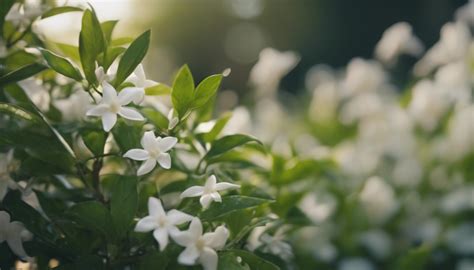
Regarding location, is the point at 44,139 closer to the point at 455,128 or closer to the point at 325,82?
the point at 455,128

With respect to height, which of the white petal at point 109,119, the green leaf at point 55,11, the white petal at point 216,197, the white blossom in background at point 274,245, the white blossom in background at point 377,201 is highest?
the green leaf at point 55,11

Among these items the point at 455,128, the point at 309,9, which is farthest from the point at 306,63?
the point at 455,128

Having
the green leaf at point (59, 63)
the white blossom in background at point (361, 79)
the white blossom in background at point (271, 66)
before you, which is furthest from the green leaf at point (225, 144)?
the white blossom in background at point (361, 79)

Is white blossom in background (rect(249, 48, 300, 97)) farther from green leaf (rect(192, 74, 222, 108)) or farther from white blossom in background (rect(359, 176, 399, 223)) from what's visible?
green leaf (rect(192, 74, 222, 108))

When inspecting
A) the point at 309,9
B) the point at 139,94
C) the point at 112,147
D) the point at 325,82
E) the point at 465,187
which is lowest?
the point at 309,9

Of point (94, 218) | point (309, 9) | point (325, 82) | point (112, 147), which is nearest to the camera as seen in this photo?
point (94, 218)

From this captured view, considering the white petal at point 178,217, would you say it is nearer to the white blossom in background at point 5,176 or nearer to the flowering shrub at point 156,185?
the flowering shrub at point 156,185

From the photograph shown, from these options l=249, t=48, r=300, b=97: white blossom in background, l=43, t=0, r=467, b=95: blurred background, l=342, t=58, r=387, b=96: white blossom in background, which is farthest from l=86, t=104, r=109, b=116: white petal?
l=43, t=0, r=467, b=95: blurred background
